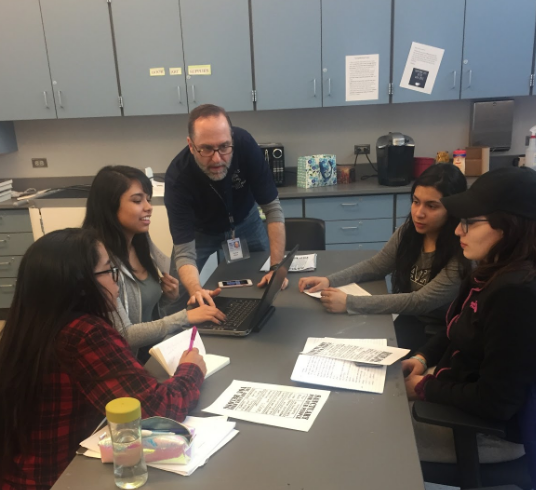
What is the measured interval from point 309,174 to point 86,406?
9.15 ft

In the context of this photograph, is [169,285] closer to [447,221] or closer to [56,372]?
[56,372]

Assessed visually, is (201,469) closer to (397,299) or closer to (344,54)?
(397,299)

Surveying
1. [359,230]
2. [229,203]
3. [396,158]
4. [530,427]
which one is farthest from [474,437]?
[396,158]

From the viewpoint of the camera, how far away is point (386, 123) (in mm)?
3895

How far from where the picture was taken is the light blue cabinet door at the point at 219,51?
340cm

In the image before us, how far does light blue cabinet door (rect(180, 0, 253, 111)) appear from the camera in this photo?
3.40 meters

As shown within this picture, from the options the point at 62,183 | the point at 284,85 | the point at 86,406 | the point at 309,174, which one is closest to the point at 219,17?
the point at 284,85

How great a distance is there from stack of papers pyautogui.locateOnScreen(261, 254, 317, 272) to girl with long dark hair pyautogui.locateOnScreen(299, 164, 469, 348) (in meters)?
0.20

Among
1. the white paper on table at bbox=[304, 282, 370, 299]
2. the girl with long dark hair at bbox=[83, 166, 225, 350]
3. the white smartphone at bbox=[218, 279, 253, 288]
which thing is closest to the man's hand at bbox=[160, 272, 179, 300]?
the girl with long dark hair at bbox=[83, 166, 225, 350]

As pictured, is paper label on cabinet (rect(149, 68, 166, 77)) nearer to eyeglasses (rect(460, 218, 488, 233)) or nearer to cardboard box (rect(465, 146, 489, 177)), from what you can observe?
cardboard box (rect(465, 146, 489, 177))


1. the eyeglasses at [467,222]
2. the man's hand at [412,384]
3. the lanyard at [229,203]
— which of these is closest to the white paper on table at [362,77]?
the lanyard at [229,203]

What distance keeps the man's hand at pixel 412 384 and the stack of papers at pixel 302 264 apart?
77cm

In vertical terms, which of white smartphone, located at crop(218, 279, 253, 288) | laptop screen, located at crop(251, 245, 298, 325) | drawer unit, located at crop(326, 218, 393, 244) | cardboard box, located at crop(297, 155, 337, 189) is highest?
cardboard box, located at crop(297, 155, 337, 189)

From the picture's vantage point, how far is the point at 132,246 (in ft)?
6.54
